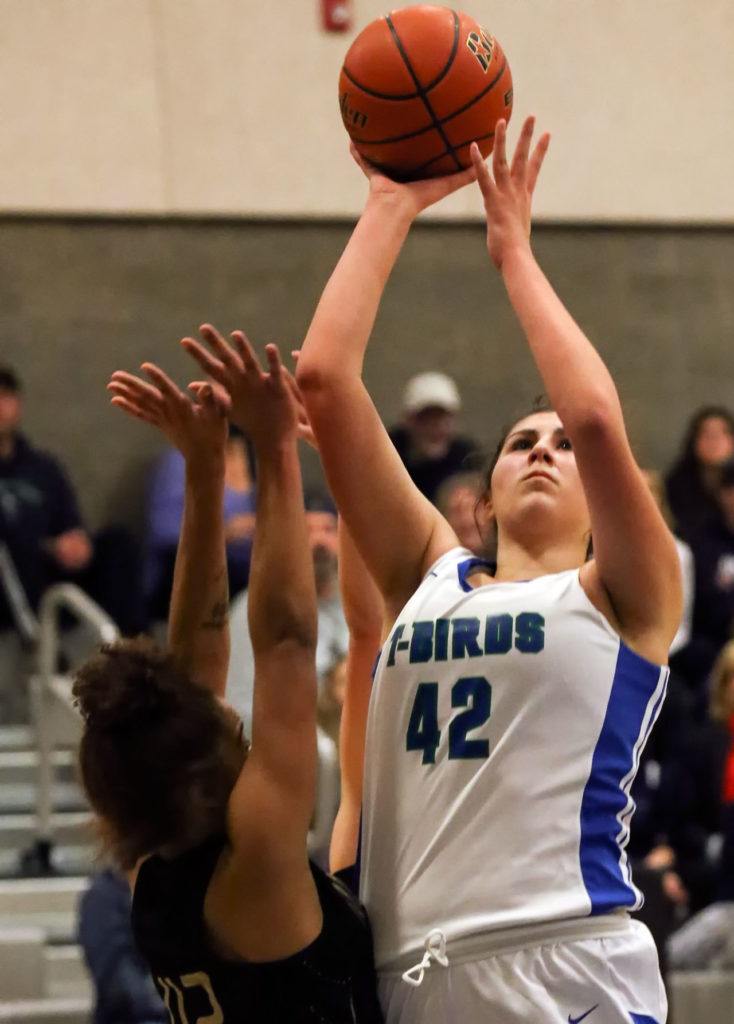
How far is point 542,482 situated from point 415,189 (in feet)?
1.71

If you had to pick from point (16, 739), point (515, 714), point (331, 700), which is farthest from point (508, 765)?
point (16, 739)

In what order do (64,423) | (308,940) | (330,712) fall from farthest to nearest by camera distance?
(64,423)
(330,712)
(308,940)

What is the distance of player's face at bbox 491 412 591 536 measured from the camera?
2734 mm

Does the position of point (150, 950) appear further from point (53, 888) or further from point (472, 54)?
point (53, 888)

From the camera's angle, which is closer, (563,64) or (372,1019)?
(372,1019)

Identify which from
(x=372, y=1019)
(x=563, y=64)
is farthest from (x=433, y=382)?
(x=372, y=1019)

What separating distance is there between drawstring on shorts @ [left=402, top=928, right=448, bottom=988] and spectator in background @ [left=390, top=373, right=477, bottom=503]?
16.1 feet

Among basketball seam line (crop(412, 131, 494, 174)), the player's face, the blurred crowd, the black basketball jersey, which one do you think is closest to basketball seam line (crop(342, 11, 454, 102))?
basketball seam line (crop(412, 131, 494, 174))

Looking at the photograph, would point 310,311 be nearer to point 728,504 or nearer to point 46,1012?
point 728,504

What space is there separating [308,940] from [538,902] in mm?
328

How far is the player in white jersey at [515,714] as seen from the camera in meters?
2.48

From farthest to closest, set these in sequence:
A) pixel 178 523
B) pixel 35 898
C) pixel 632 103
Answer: pixel 632 103, pixel 178 523, pixel 35 898

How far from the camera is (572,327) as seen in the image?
259 cm

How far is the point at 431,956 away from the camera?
2.50m
